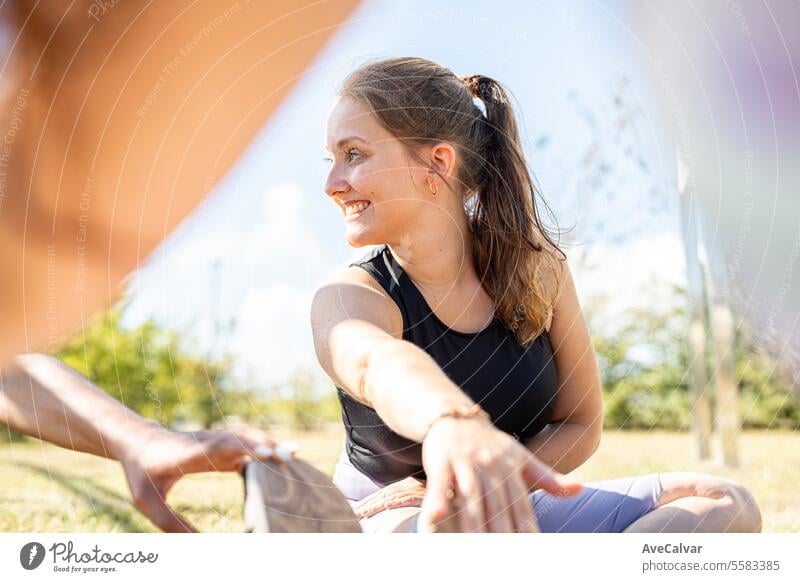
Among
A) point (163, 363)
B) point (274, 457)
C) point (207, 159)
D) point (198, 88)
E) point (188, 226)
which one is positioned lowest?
point (274, 457)

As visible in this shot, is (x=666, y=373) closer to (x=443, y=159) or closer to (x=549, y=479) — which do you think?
(x=443, y=159)

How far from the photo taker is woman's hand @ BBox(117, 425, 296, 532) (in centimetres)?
84

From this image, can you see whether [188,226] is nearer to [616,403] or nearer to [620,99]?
[620,99]

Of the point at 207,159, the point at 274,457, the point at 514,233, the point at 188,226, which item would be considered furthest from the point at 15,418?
the point at 514,233

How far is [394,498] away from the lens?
113 cm

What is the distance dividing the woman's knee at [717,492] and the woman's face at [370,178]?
0.47 meters

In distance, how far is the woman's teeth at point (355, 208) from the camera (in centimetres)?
121

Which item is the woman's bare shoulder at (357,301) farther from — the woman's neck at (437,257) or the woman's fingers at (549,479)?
the woman's fingers at (549,479)

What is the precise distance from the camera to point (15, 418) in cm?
132

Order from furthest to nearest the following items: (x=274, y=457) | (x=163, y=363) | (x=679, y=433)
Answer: (x=679, y=433), (x=163, y=363), (x=274, y=457)

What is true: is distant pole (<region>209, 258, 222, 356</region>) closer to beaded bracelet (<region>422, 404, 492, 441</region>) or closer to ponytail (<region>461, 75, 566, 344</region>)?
ponytail (<region>461, 75, 566, 344</region>)

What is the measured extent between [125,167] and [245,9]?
1.08 ft

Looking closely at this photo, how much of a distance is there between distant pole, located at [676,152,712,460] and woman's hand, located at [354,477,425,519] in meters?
0.82

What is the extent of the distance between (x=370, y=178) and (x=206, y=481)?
0.98m
